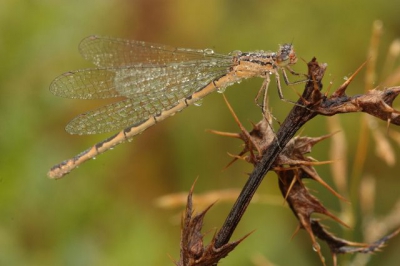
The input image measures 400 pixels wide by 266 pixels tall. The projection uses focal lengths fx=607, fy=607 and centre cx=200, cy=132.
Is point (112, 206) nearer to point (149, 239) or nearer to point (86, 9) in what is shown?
point (149, 239)

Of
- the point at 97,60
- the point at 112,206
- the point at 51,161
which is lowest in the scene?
the point at 112,206

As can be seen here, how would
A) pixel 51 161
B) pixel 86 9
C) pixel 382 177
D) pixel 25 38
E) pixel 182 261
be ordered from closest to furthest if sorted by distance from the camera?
pixel 182 261 → pixel 51 161 → pixel 25 38 → pixel 86 9 → pixel 382 177

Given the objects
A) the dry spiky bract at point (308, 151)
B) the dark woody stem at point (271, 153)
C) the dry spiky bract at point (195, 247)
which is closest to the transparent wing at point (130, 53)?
the dry spiky bract at point (308, 151)

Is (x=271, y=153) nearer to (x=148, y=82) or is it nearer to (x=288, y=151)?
(x=288, y=151)

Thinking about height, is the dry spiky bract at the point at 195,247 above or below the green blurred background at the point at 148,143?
below

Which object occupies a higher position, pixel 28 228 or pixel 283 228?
pixel 28 228

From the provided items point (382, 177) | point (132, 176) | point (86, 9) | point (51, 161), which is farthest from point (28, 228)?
point (382, 177)

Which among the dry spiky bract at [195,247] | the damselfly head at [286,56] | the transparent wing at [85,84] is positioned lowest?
the dry spiky bract at [195,247]

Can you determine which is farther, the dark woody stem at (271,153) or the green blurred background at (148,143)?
the green blurred background at (148,143)

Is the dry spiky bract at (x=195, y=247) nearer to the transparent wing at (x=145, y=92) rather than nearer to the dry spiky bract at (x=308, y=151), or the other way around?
the dry spiky bract at (x=308, y=151)
